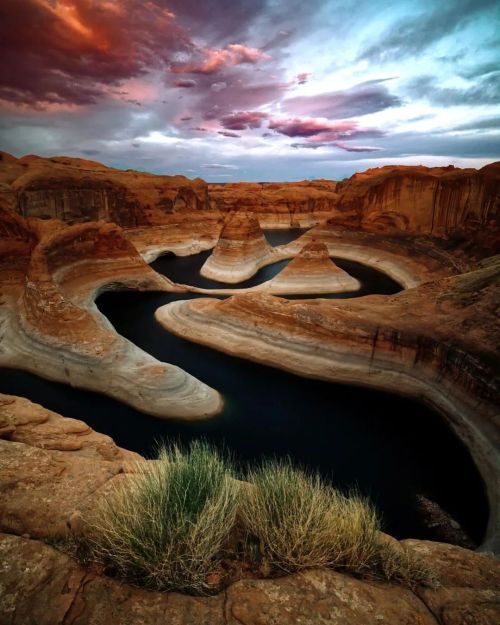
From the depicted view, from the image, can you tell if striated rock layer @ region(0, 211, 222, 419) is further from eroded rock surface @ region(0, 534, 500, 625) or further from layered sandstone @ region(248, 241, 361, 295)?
layered sandstone @ region(248, 241, 361, 295)

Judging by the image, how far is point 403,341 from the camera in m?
11.3

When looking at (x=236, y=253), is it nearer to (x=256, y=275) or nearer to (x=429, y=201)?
(x=256, y=275)

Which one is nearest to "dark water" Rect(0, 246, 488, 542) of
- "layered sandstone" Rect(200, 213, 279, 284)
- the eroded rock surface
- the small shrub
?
the small shrub

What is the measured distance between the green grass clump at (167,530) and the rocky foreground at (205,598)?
0.15m

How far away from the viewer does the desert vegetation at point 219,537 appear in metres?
2.80

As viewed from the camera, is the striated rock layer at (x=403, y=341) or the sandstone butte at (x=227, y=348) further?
the striated rock layer at (x=403, y=341)

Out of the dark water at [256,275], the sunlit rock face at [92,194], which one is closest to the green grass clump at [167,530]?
the dark water at [256,275]

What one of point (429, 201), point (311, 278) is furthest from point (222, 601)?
point (429, 201)

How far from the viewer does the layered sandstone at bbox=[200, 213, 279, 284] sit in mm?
26219

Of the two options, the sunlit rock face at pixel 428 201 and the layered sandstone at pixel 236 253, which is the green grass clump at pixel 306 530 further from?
the sunlit rock face at pixel 428 201

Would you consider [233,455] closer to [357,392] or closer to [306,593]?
[357,392]

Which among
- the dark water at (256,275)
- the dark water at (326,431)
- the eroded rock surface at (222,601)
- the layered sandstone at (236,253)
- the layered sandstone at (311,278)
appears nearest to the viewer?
the eroded rock surface at (222,601)

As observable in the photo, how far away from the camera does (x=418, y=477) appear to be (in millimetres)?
8633

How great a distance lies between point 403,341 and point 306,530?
942cm
